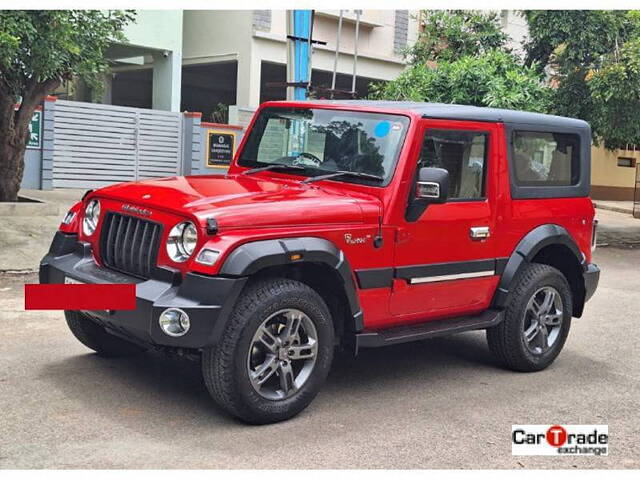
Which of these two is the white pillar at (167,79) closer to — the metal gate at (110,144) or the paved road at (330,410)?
the metal gate at (110,144)

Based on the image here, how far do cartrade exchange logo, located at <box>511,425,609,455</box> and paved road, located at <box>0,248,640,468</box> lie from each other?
8 centimetres

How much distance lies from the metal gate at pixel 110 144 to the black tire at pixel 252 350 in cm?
1546

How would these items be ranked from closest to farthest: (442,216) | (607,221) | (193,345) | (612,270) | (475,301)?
1. (193,345)
2. (442,216)
3. (475,301)
4. (612,270)
5. (607,221)

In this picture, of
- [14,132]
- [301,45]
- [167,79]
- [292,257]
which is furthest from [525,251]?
[167,79]

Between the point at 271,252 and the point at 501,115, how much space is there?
7.69 ft

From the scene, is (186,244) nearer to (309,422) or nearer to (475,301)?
(309,422)

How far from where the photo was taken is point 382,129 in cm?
556

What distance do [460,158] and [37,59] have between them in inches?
→ 277

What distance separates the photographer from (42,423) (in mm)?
4656

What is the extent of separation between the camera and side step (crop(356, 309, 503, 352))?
17.2 ft

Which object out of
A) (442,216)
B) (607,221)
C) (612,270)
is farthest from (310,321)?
(607,221)

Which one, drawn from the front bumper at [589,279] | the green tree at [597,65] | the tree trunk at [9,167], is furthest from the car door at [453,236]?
the green tree at [597,65]

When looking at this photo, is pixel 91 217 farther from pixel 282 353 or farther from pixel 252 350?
pixel 282 353

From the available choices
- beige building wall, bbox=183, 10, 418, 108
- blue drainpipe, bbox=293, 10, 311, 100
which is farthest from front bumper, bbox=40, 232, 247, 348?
beige building wall, bbox=183, 10, 418, 108
